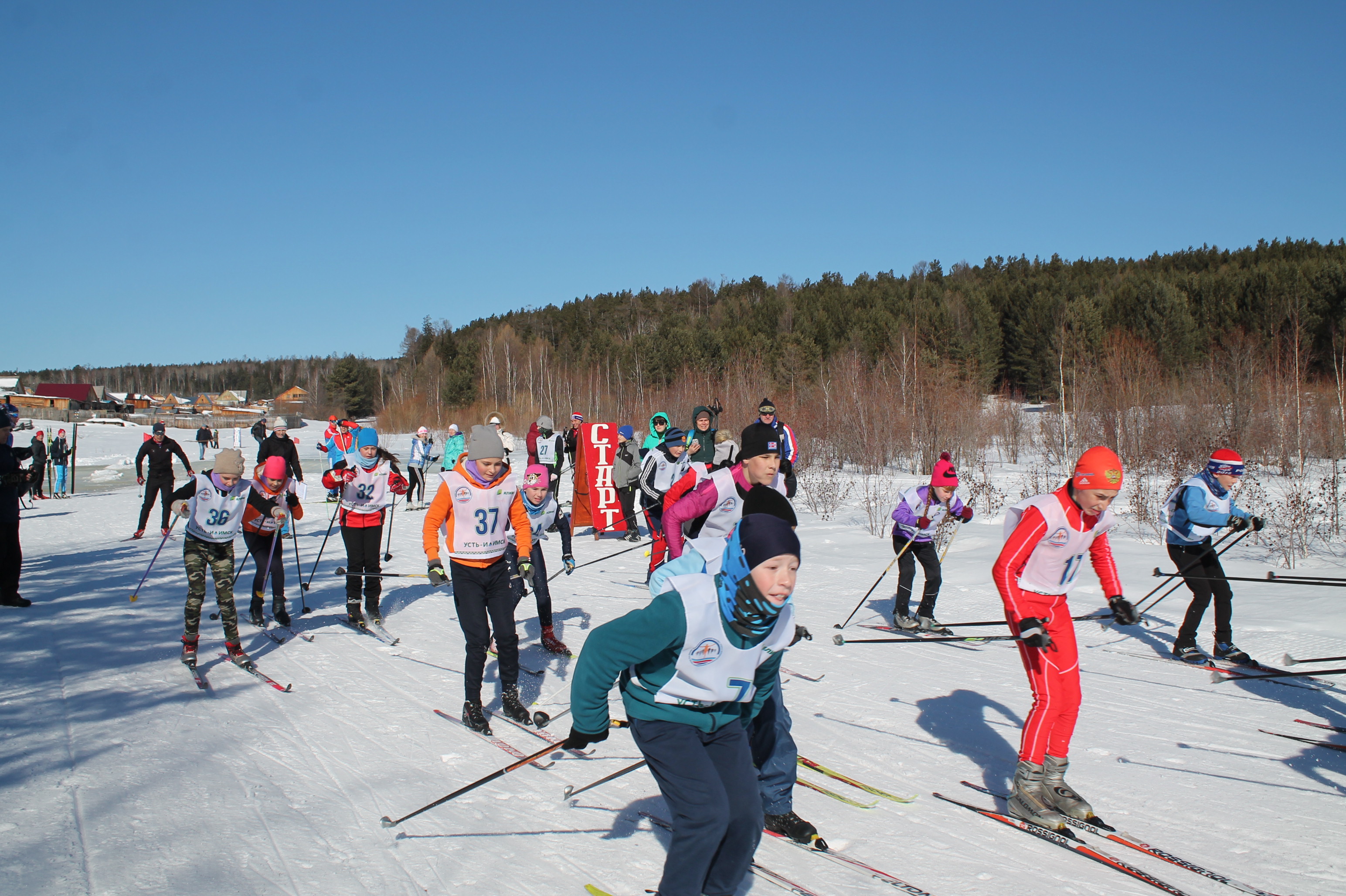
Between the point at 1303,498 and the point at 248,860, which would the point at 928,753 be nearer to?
the point at 248,860

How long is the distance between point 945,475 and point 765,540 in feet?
18.1

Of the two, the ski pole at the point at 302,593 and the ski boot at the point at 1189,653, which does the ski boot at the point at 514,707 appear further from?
the ski boot at the point at 1189,653

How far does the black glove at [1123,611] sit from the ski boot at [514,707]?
144 inches

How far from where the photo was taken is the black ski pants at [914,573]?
8.05 m

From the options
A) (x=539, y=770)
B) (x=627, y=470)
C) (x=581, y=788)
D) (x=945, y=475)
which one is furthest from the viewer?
(x=627, y=470)

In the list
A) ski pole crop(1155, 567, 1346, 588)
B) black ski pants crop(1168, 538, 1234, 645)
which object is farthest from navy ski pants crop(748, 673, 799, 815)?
black ski pants crop(1168, 538, 1234, 645)

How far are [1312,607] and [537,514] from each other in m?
7.55

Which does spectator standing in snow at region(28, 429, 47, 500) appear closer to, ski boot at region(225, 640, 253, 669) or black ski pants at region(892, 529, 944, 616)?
ski boot at region(225, 640, 253, 669)

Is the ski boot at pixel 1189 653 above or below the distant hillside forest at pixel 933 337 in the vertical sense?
below

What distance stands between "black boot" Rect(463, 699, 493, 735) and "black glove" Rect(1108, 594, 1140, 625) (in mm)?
3898

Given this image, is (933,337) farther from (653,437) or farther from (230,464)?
(230,464)

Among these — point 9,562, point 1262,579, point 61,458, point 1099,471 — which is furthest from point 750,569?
point 61,458

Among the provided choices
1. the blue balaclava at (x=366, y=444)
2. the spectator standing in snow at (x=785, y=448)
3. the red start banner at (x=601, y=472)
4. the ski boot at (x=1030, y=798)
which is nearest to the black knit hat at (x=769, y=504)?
the ski boot at (x=1030, y=798)

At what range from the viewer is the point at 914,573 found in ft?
27.3
